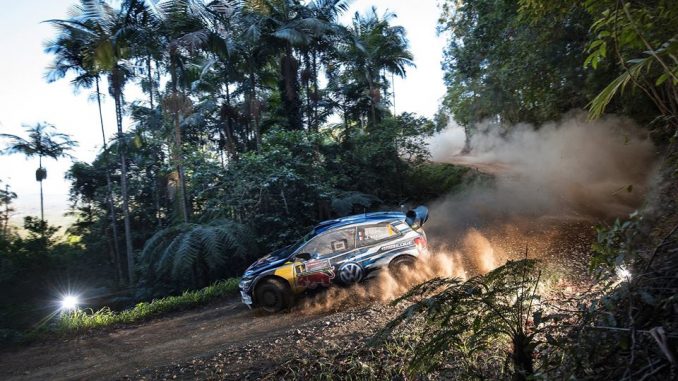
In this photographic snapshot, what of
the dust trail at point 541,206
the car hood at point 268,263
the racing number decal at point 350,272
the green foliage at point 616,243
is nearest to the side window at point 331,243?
the racing number decal at point 350,272

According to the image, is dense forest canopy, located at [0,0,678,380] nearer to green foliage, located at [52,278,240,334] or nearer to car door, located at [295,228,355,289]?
green foliage, located at [52,278,240,334]

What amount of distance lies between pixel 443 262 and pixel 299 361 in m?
4.99

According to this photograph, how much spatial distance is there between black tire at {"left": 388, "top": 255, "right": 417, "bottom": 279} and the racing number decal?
686mm

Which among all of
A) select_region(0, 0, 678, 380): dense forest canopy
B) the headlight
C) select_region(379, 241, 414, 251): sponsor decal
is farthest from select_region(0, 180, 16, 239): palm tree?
select_region(379, 241, 414, 251): sponsor decal

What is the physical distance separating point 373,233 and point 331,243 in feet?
3.07

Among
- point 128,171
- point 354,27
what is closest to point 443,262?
point 354,27

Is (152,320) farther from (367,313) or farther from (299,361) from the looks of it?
(299,361)

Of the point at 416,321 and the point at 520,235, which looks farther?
the point at 520,235

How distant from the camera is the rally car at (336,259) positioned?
7.93 m

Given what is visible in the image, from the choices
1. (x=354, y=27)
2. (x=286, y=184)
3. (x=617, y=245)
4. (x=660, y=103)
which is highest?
(x=354, y=27)

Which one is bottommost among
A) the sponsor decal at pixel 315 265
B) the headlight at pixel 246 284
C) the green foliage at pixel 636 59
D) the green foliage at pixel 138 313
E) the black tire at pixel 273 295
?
the green foliage at pixel 138 313

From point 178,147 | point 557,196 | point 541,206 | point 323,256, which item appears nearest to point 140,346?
point 323,256

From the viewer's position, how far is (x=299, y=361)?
4.39 m

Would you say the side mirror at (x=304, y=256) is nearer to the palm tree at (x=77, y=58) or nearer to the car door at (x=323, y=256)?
the car door at (x=323, y=256)
